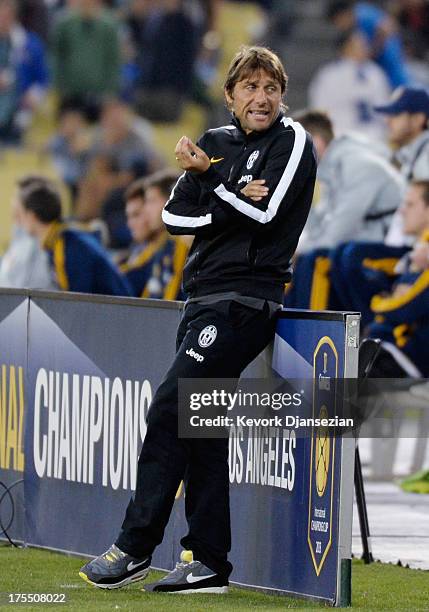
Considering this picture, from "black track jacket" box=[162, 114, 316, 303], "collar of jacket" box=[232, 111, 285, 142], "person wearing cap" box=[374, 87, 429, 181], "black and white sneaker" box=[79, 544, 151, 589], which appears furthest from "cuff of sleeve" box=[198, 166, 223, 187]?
"person wearing cap" box=[374, 87, 429, 181]

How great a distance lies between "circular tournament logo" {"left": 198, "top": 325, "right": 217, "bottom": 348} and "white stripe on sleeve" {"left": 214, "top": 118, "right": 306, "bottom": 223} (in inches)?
16.9

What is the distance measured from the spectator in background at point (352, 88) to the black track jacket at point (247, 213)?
1530 cm

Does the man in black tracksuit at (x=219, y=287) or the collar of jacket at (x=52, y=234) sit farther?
the collar of jacket at (x=52, y=234)

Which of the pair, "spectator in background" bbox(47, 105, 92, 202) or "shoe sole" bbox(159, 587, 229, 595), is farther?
"spectator in background" bbox(47, 105, 92, 202)

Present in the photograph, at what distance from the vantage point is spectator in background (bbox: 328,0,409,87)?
21578 millimetres

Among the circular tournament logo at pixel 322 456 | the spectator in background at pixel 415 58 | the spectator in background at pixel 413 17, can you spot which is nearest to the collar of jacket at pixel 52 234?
the circular tournament logo at pixel 322 456

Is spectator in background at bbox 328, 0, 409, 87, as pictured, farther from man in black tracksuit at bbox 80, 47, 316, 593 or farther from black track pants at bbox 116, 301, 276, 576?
black track pants at bbox 116, 301, 276, 576

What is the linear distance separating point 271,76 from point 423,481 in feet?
15.8

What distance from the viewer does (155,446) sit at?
596 centimetres

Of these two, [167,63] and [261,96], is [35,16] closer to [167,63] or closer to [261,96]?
[167,63]

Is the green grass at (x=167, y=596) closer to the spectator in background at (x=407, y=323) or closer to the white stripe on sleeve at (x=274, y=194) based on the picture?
the white stripe on sleeve at (x=274, y=194)

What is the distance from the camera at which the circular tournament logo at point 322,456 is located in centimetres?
584

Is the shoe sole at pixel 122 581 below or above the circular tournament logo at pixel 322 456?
below

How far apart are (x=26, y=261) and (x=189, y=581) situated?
6915mm
